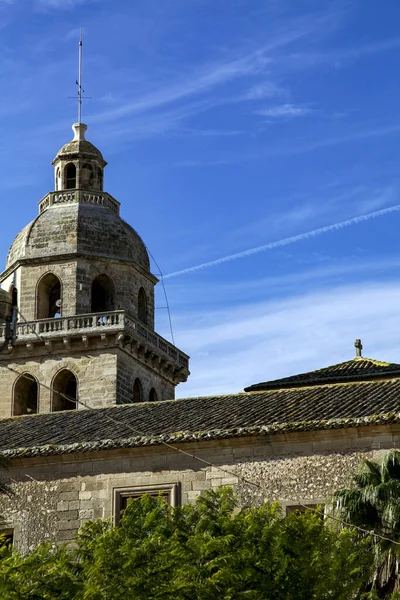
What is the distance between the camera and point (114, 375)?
51625 millimetres

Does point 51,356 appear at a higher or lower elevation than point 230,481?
higher

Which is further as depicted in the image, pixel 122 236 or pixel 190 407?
pixel 122 236

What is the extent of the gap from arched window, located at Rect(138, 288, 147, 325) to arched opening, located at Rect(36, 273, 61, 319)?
301 centimetres

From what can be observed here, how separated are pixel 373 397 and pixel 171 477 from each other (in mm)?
4759

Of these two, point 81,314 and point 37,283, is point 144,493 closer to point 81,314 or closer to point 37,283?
point 81,314

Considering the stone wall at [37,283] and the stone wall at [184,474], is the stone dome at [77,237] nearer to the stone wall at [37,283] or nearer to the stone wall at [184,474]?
the stone wall at [37,283]

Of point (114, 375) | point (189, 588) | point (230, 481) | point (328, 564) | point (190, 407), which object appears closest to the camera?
point (189, 588)

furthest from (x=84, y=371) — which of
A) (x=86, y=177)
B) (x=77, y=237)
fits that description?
(x=86, y=177)

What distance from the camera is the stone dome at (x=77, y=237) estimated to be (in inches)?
2100

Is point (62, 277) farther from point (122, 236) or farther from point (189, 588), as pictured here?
point (189, 588)

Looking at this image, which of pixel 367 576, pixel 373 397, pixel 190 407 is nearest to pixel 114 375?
pixel 190 407

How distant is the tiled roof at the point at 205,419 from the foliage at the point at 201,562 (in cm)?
618

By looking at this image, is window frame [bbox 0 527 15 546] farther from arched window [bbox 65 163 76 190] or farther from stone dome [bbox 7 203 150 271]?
arched window [bbox 65 163 76 190]

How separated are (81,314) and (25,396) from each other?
12.5ft
